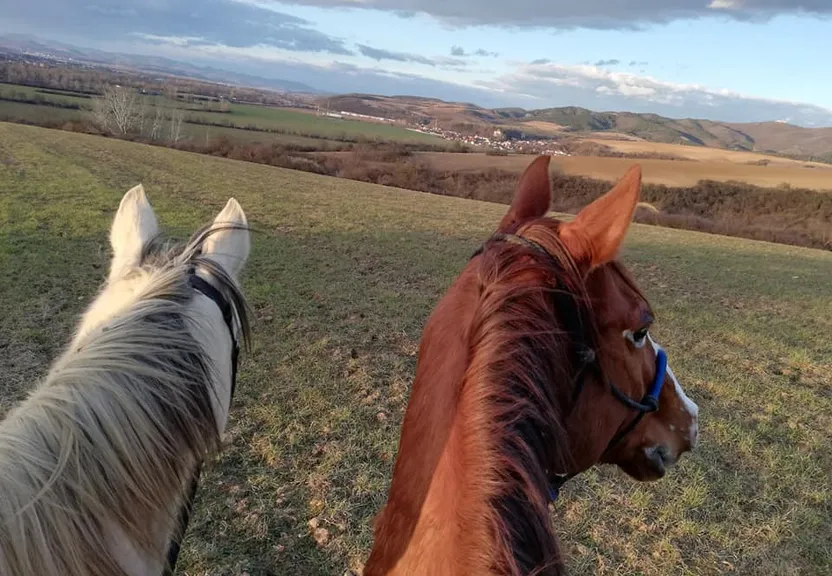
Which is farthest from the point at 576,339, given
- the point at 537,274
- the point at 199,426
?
the point at 199,426

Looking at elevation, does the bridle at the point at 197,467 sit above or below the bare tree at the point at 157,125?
below

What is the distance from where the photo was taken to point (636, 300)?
4.38ft

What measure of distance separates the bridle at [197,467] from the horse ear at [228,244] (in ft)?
0.78

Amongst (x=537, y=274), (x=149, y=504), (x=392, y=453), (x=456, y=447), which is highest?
(x=537, y=274)

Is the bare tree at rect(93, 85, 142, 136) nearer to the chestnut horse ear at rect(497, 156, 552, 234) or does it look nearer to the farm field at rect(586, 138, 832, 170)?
the farm field at rect(586, 138, 832, 170)

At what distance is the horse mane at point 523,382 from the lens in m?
1.03

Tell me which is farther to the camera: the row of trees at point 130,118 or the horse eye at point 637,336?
the row of trees at point 130,118

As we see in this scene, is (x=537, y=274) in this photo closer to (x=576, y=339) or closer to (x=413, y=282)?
(x=576, y=339)

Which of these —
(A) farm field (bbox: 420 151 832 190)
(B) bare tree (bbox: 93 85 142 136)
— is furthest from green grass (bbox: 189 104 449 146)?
(A) farm field (bbox: 420 151 832 190)

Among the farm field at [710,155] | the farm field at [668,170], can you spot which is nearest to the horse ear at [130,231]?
the farm field at [668,170]

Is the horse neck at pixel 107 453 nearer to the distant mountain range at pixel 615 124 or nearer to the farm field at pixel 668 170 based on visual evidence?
the farm field at pixel 668 170

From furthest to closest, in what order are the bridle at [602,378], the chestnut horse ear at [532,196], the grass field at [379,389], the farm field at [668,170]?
1. the farm field at [668,170]
2. the grass field at [379,389]
3. the chestnut horse ear at [532,196]
4. the bridle at [602,378]

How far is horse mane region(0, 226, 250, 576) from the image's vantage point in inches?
37.3

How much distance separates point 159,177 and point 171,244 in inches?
779
